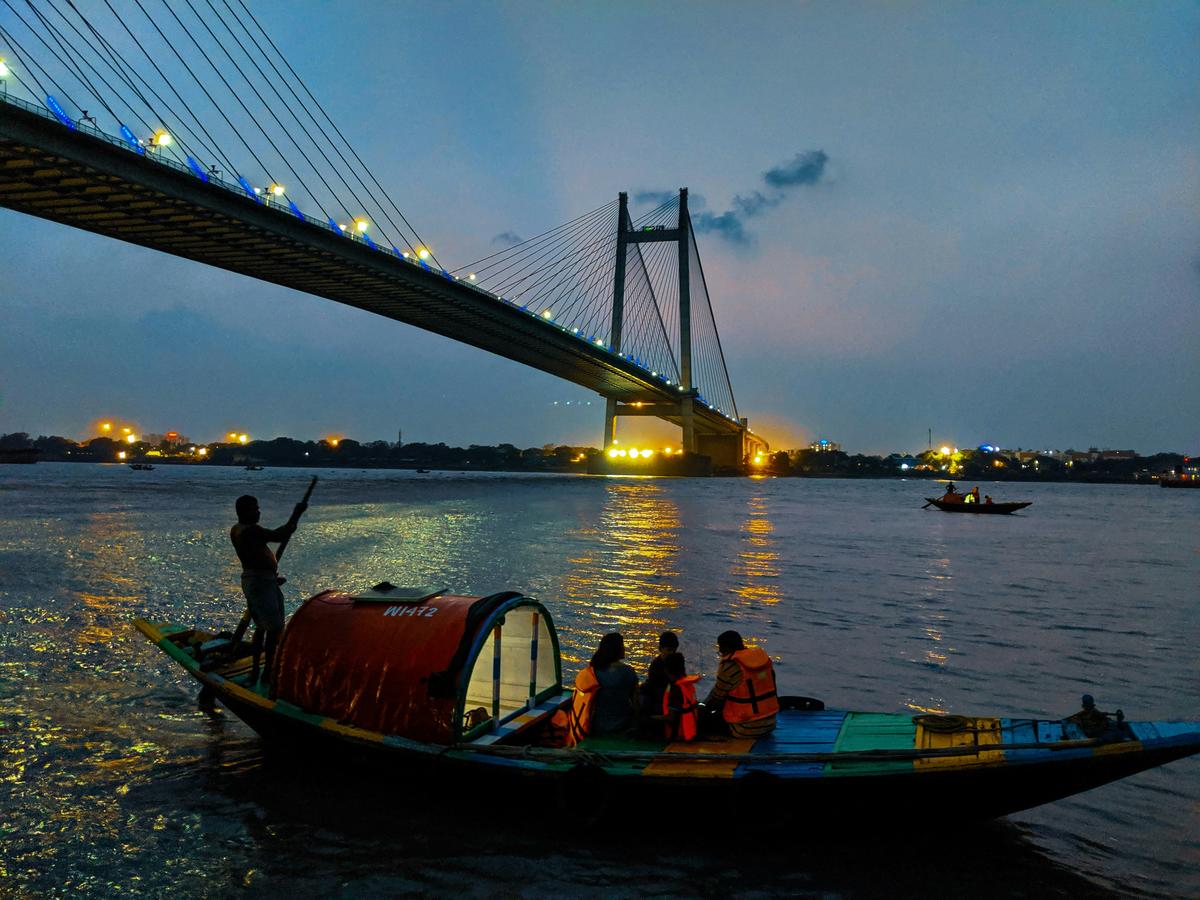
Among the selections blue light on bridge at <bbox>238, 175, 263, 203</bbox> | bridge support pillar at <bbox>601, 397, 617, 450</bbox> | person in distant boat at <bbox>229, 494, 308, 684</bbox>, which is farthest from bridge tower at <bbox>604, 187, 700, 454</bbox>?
person in distant boat at <bbox>229, 494, 308, 684</bbox>

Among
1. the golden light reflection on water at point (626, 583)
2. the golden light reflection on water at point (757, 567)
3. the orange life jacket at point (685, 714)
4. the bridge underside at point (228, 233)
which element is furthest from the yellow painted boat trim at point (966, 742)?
the bridge underside at point (228, 233)

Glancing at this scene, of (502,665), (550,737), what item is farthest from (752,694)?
(502,665)

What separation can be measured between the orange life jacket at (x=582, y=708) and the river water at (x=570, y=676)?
0.51 meters

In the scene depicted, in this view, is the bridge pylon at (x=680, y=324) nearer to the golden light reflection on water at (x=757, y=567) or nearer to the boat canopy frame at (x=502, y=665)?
the golden light reflection on water at (x=757, y=567)

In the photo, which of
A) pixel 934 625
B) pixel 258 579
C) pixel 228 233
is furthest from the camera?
pixel 228 233

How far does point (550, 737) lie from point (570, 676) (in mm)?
3235

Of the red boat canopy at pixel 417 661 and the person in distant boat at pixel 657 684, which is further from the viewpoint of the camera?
the person in distant boat at pixel 657 684

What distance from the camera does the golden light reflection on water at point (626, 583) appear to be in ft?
38.1

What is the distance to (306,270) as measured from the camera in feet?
141

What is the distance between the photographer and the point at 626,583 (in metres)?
16.4

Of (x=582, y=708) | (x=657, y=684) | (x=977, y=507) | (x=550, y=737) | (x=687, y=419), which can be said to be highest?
(x=687, y=419)

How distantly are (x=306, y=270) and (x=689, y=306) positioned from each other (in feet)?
157

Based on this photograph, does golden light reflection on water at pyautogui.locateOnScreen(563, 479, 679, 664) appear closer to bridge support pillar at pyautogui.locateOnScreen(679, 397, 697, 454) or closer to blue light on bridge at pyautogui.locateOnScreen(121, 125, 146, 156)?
blue light on bridge at pyautogui.locateOnScreen(121, 125, 146, 156)

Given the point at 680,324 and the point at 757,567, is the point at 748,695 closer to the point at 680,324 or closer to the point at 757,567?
the point at 757,567
